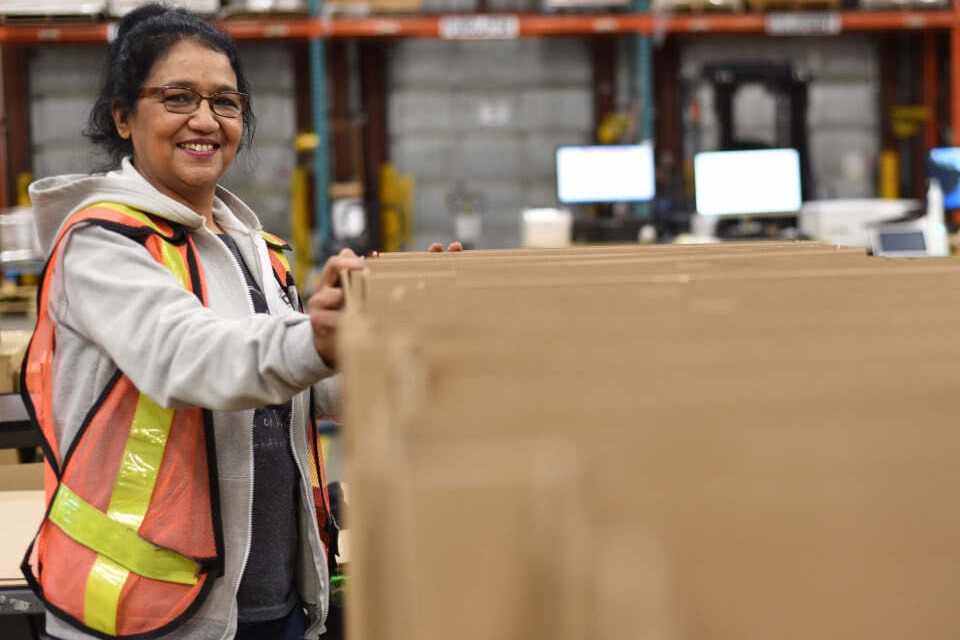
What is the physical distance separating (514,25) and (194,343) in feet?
23.2

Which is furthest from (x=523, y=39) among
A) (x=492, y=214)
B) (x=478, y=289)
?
(x=478, y=289)

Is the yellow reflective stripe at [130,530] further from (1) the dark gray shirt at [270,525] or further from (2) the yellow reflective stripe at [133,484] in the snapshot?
(1) the dark gray shirt at [270,525]

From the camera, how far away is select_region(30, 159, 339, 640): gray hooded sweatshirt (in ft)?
4.08

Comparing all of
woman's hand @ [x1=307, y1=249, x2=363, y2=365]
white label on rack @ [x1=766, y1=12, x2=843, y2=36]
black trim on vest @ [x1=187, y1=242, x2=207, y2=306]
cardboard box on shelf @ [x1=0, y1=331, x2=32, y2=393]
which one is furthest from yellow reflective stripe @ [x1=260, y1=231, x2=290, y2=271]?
white label on rack @ [x1=766, y1=12, x2=843, y2=36]

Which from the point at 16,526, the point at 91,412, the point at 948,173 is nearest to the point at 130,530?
the point at 91,412

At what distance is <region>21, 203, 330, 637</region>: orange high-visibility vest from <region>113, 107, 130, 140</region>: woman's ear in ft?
0.85

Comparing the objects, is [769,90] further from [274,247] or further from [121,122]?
[121,122]

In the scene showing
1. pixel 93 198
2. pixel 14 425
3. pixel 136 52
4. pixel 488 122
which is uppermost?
pixel 488 122

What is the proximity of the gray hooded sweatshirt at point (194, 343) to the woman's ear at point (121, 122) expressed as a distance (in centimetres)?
6

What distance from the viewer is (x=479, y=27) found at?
26.1 ft

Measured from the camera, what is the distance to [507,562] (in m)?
0.51

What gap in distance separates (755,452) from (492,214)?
349 inches

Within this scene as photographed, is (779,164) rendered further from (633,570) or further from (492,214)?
(633,570)

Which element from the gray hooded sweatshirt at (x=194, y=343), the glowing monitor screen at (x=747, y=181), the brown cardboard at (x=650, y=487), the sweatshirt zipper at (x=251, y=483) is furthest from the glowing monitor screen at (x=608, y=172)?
the brown cardboard at (x=650, y=487)
